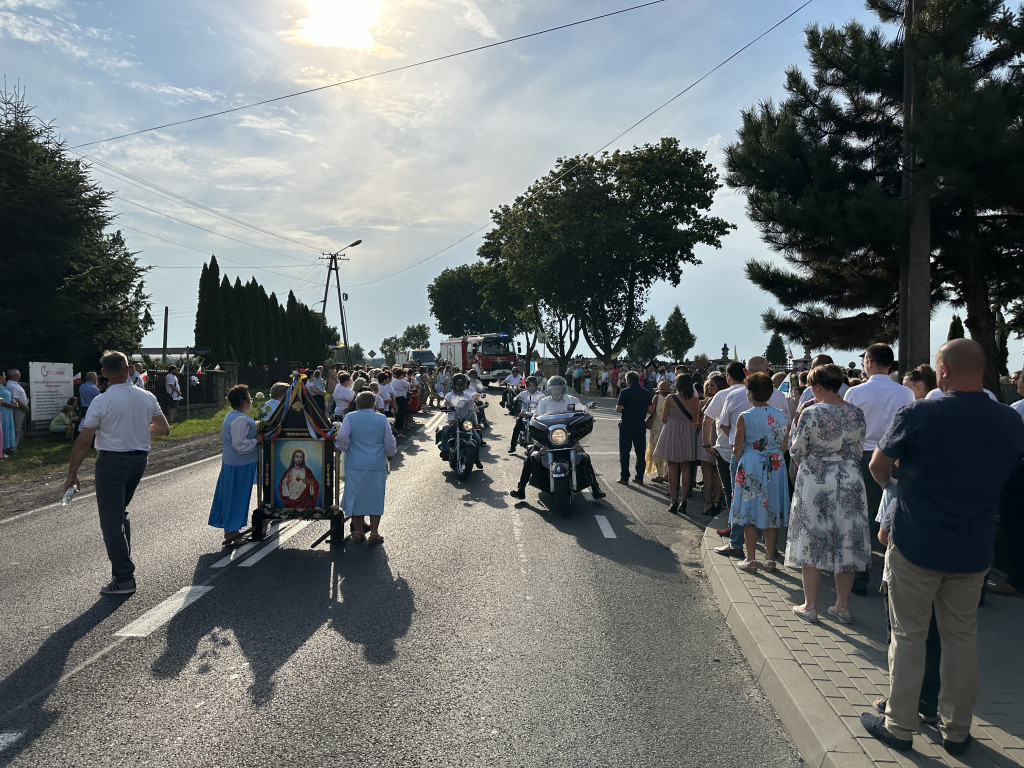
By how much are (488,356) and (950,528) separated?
45.0 m

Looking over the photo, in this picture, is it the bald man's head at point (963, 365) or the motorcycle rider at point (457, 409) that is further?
the motorcycle rider at point (457, 409)

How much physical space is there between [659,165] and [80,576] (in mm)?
38307

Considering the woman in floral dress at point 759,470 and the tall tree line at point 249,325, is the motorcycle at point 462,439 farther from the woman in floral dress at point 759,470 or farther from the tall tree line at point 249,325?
the tall tree line at point 249,325

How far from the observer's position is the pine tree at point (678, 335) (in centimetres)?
9528

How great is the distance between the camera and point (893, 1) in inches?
504

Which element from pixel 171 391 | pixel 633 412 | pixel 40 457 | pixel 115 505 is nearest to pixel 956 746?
pixel 115 505

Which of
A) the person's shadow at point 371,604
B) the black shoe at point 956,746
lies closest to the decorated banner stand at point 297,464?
the person's shadow at point 371,604

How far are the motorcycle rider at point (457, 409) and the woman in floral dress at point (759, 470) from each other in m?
6.89

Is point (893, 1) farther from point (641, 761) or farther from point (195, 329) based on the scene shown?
point (195, 329)

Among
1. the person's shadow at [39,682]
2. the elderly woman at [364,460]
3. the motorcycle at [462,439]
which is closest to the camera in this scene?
the person's shadow at [39,682]

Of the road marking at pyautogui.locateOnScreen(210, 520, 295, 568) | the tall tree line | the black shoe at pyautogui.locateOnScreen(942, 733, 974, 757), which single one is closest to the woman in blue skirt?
the road marking at pyautogui.locateOnScreen(210, 520, 295, 568)

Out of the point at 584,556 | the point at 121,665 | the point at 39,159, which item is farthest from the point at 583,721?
the point at 39,159

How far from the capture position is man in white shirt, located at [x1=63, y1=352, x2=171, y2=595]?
6.40 metres

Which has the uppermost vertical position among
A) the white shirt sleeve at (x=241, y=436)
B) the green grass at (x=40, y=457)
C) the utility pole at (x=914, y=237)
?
the utility pole at (x=914, y=237)
